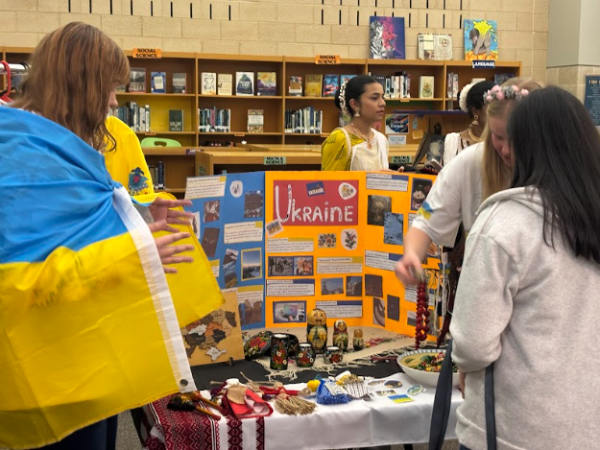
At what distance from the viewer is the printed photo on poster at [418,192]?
298 cm

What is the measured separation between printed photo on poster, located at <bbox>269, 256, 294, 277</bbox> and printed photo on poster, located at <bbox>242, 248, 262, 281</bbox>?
0.16 feet

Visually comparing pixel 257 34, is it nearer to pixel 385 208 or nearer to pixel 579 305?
pixel 385 208

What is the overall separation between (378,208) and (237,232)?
0.58 meters

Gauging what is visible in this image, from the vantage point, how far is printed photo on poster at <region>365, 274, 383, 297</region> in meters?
3.16

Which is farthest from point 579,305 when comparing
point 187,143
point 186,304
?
point 187,143

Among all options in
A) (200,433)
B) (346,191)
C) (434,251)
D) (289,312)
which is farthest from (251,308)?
(200,433)

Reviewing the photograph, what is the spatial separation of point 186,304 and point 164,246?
1.45 ft

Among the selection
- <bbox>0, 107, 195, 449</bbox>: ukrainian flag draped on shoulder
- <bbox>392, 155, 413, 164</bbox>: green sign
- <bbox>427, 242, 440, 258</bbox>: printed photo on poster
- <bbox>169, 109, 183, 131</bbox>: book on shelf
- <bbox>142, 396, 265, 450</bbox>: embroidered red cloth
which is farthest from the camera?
<bbox>169, 109, 183, 131</bbox>: book on shelf

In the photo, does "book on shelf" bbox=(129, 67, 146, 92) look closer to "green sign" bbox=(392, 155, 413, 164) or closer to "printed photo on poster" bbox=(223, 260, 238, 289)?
"green sign" bbox=(392, 155, 413, 164)

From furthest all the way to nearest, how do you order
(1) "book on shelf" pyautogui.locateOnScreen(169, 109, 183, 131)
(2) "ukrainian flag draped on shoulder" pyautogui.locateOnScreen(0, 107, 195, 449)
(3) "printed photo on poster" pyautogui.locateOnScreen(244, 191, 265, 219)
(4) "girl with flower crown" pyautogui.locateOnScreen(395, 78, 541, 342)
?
(1) "book on shelf" pyautogui.locateOnScreen(169, 109, 183, 131) < (3) "printed photo on poster" pyautogui.locateOnScreen(244, 191, 265, 219) < (4) "girl with flower crown" pyautogui.locateOnScreen(395, 78, 541, 342) < (2) "ukrainian flag draped on shoulder" pyautogui.locateOnScreen(0, 107, 195, 449)

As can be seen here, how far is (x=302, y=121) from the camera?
1002 centimetres

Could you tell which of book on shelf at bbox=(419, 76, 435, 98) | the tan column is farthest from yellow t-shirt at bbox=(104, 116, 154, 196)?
the tan column

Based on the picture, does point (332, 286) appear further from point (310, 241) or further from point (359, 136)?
point (359, 136)

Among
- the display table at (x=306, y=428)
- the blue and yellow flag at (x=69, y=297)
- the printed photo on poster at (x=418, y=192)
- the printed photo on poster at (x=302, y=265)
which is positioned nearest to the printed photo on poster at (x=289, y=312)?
the printed photo on poster at (x=302, y=265)
